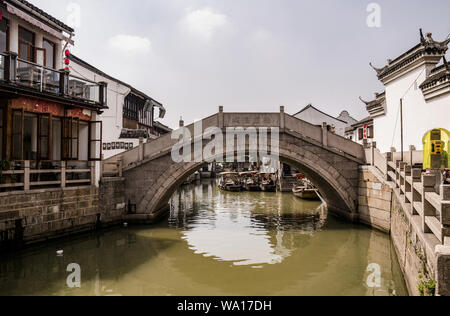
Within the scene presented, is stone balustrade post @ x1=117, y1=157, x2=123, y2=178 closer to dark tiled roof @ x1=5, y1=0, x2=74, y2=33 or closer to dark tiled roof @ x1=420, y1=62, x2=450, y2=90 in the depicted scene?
dark tiled roof @ x1=5, y1=0, x2=74, y2=33

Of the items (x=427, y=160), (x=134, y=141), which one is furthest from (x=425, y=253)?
(x=134, y=141)

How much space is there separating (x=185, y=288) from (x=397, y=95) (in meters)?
12.6

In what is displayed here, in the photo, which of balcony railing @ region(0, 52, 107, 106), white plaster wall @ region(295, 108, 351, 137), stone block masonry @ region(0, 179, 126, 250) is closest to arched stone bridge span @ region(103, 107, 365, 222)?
stone block masonry @ region(0, 179, 126, 250)

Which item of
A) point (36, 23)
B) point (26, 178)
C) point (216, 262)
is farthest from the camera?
point (36, 23)

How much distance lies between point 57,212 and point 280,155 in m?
8.70

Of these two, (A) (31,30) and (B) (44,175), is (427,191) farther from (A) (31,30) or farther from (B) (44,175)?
(A) (31,30)

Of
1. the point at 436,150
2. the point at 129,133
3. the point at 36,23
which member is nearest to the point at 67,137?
the point at 36,23

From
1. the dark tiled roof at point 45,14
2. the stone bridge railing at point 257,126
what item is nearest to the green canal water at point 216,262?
the stone bridge railing at point 257,126

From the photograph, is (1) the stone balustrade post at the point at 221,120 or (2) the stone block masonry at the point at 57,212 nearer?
(2) the stone block masonry at the point at 57,212

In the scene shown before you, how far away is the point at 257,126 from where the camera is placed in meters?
13.3

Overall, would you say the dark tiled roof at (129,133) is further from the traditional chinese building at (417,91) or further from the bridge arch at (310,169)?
the traditional chinese building at (417,91)

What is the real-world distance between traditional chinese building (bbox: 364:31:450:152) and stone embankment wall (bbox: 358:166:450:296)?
99.6 inches

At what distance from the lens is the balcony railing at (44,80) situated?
9.11 m
